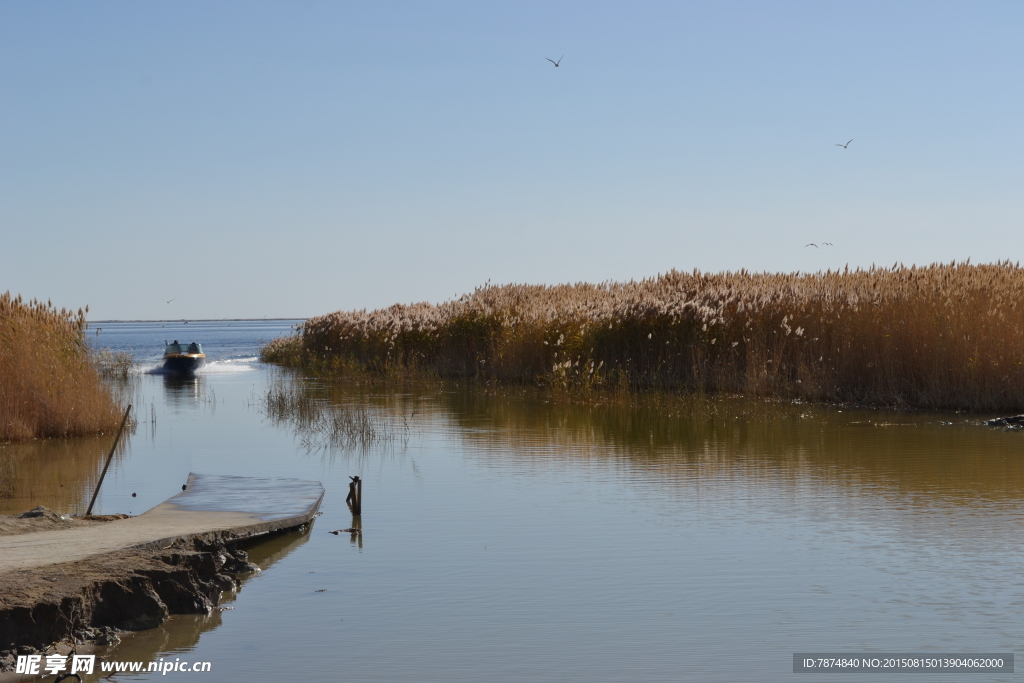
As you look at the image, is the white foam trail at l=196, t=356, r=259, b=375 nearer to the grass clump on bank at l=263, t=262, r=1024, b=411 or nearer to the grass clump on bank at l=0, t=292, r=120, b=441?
the grass clump on bank at l=263, t=262, r=1024, b=411

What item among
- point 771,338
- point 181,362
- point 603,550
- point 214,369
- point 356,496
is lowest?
point 603,550

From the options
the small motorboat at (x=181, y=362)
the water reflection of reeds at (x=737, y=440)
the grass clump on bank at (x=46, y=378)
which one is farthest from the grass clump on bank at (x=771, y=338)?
the grass clump on bank at (x=46, y=378)

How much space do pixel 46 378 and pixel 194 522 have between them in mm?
7043

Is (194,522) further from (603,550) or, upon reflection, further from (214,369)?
(214,369)

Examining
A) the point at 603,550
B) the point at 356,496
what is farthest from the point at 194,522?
the point at 603,550

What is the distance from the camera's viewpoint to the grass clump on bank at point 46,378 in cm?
1289

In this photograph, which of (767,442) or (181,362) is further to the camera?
(181,362)

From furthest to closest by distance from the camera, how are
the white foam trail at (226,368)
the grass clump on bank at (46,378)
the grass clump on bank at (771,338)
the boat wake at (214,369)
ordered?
the white foam trail at (226,368)
the boat wake at (214,369)
the grass clump on bank at (771,338)
the grass clump on bank at (46,378)

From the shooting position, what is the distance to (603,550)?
23.8 feet

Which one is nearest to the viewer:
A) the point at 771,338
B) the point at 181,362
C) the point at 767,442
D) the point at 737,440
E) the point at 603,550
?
the point at 603,550

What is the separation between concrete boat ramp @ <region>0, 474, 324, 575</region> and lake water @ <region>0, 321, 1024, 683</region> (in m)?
0.25

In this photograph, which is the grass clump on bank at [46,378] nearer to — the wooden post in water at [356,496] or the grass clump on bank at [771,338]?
the wooden post in water at [356,496]

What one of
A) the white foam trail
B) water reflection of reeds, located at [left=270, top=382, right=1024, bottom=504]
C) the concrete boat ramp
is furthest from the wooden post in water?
the white foam trail

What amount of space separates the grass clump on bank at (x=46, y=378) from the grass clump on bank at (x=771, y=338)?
25.1 ft
